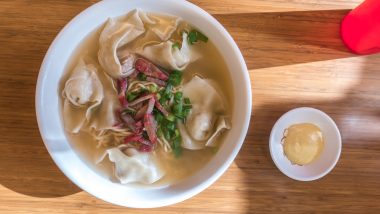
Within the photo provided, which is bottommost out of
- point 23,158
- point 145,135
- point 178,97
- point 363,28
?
point 23,158

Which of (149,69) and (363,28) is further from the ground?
(363,28)

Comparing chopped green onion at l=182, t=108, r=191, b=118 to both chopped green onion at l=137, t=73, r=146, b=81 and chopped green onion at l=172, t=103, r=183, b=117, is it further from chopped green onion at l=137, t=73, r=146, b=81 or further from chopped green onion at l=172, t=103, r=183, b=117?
chopped green onion at l=137, t=73, r=146, b=81

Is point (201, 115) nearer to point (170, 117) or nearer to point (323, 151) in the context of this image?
point (170, 117)

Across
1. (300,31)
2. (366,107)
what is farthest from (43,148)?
(366,107)

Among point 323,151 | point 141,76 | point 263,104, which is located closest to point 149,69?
point 141,76

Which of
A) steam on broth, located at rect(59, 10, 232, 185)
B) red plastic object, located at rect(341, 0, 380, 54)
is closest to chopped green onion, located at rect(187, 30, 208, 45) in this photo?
steam on broth, located at rect(59, 10, 232, 185)

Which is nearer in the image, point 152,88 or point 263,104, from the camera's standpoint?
point 152,88
